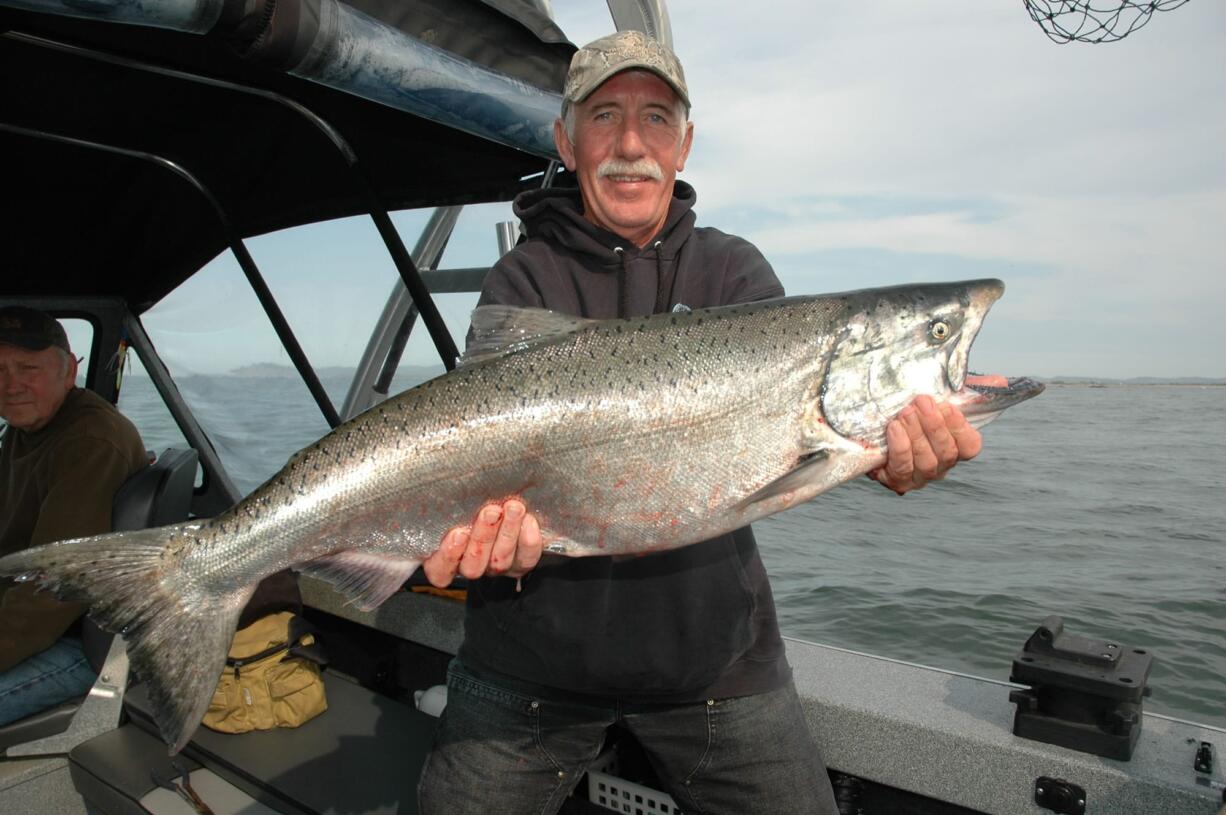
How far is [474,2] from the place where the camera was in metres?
3.48

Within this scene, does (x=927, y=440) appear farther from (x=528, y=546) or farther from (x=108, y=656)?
(x=108, y=656)

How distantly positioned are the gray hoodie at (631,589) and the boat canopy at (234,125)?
95cm

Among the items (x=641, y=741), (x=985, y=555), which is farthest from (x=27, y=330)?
(x=985, y=555)

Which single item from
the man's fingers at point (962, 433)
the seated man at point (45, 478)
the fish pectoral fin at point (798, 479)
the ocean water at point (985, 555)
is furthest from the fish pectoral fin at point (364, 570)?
the ocean water at point (985, 555)

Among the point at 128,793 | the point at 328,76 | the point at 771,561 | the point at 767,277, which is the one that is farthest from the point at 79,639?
the point at 771,561

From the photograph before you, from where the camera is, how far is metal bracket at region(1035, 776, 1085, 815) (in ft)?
9.08

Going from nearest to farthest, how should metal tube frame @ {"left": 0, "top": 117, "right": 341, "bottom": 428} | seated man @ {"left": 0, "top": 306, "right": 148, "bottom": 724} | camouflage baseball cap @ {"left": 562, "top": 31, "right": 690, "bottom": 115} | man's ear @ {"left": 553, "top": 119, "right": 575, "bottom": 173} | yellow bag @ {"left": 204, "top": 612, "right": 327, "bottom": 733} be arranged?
camouflage baseball cap @ {"left": 562, "top": 31, "right": 690, "bottom": 115} → man's ear @ {"left": 553, "top": 119, "right": 575, "bottom": 173} → yellow bag @ {"left": 204, "top": 612, "right": 327, "bottom": 733} → seated man @ {"left": 0, "top": 306, "right": 148, "bottom": 724} → metal tube frame @ {"left": 0, "top": 117, "right": 341, "bottom": 428}

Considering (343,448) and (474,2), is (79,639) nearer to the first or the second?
(343,448)

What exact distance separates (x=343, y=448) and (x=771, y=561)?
31.5 feet

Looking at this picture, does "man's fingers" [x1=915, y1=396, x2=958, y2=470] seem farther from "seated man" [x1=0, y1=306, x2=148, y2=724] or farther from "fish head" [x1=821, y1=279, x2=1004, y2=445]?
"seated man" [x1=0, y1=306, x2=148, y2=724]

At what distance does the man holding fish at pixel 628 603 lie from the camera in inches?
93.8

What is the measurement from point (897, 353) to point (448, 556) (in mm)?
1422

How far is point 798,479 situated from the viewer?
7.64 feet

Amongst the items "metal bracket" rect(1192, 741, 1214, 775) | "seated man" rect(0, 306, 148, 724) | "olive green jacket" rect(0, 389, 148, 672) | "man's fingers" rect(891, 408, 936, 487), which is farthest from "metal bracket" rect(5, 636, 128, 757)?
"metal bracket" rect(1192, 741, 1214, 775)
